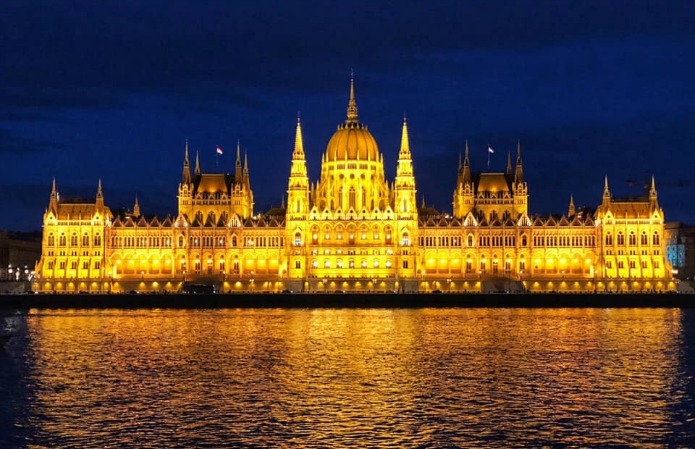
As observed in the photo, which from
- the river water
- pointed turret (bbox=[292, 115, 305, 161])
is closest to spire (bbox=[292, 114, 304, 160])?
pointed turret (bbox=[292, 115, 305, 161])

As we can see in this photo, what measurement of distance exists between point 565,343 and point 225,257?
8322cm

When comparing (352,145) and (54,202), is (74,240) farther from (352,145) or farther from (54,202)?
(352,145)

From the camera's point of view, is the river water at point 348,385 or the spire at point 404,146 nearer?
the river water at point 348,385

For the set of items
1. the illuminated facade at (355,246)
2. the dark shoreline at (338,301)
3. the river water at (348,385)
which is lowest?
the river water at (348,385)

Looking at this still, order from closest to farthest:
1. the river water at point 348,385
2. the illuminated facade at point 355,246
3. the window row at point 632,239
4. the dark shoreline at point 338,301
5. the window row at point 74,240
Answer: the river water at point 348,385 → the dark shoreline at point 338,301 → the illuminated facade at point 355,246 → the window row at point 632,239 → the window row at point 74,240

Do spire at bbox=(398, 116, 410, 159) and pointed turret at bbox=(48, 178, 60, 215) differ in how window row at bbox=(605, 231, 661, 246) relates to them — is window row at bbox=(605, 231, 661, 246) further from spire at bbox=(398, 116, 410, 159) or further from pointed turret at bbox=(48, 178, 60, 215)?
pointed turret at bbox=(48, 178, 60, 215)

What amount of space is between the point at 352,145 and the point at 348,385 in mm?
104037

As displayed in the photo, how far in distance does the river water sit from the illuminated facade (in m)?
54.3

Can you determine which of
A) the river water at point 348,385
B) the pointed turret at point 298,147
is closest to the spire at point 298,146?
the pointed turret at point 298,147

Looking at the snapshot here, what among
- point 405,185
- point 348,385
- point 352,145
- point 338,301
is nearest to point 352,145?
point 352,145

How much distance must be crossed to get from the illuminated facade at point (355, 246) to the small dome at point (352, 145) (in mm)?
219

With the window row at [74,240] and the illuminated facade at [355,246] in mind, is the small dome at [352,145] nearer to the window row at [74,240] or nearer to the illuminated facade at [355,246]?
the illuminated facade at [355,246]

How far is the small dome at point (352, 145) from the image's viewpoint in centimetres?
15262

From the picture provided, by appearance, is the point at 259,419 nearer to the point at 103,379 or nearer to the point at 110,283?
the point at 103,379
